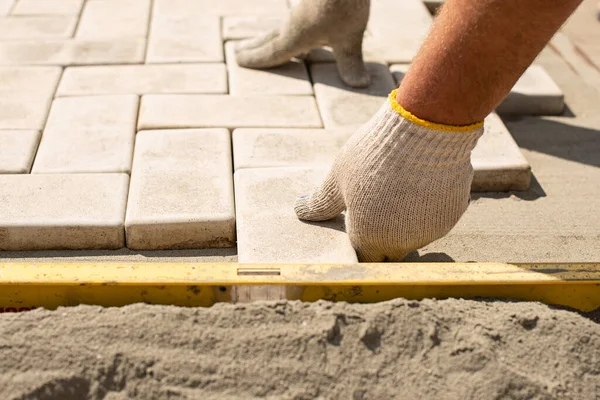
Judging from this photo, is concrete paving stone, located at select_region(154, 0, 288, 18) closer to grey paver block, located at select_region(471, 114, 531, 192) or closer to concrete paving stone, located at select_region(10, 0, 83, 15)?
concrete paving stone, located at select_region(10, 0, 83, 15)

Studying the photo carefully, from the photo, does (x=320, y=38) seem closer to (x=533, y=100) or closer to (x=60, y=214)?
(x=533, y=100)

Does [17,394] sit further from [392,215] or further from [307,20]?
→ [307,20]

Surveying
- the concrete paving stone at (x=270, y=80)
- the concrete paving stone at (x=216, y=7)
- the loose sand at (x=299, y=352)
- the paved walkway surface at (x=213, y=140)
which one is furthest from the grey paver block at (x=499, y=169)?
the concrete paving stone at (x=216, y=7)

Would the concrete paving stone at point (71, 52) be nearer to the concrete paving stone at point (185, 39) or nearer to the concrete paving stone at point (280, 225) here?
the concrete paving stone at point (185, 39)

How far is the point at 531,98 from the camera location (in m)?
3.46

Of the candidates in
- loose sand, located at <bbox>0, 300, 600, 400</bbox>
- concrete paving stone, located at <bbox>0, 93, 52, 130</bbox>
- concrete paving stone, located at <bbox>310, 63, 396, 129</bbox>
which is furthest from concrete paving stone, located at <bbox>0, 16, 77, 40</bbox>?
loose sand, located at <bbox>0, 300, 600, 400</bbox>

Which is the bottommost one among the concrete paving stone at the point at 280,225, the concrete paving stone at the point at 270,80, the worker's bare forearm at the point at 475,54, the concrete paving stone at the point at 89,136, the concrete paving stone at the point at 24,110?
the concrete paving stone at the point at 24,110

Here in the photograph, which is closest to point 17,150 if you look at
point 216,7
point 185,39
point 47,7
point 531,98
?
point 185,39

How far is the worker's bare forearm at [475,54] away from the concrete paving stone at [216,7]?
2.20m

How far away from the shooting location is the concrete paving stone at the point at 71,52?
3.43 metres

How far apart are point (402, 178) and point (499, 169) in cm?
92

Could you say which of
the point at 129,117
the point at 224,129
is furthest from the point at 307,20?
the point at 129,117

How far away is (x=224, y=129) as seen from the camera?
9.72 ft

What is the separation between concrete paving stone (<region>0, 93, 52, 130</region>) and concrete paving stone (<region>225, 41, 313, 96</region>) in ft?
2.57
